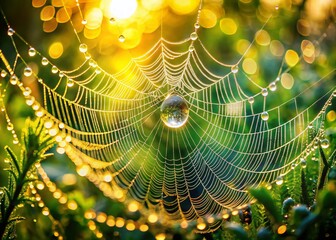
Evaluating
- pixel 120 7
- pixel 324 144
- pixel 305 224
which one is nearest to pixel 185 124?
pixel 120 7

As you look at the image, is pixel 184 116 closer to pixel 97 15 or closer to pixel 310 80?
pixel 310 80

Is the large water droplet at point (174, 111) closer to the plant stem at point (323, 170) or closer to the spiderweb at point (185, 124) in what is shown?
the spiderweb at point (185, 124)

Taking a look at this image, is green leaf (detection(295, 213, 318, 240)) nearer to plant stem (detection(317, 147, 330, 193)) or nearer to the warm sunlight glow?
plant stem (detection(317, 147, 330, 193))

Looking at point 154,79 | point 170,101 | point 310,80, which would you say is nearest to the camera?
point 170,101

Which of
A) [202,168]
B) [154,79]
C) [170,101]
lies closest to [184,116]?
[170,101]

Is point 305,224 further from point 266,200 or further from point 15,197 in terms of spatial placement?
point 15,197

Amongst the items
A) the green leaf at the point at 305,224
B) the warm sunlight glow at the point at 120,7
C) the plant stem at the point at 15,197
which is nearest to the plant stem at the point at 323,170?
the green leaf at the point at 305,224

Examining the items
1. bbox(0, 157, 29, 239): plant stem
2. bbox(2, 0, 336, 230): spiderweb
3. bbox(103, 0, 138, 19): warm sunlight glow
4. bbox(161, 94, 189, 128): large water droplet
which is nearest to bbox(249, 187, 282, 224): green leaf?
bbox(0, 157, 29, 239): plant stem
